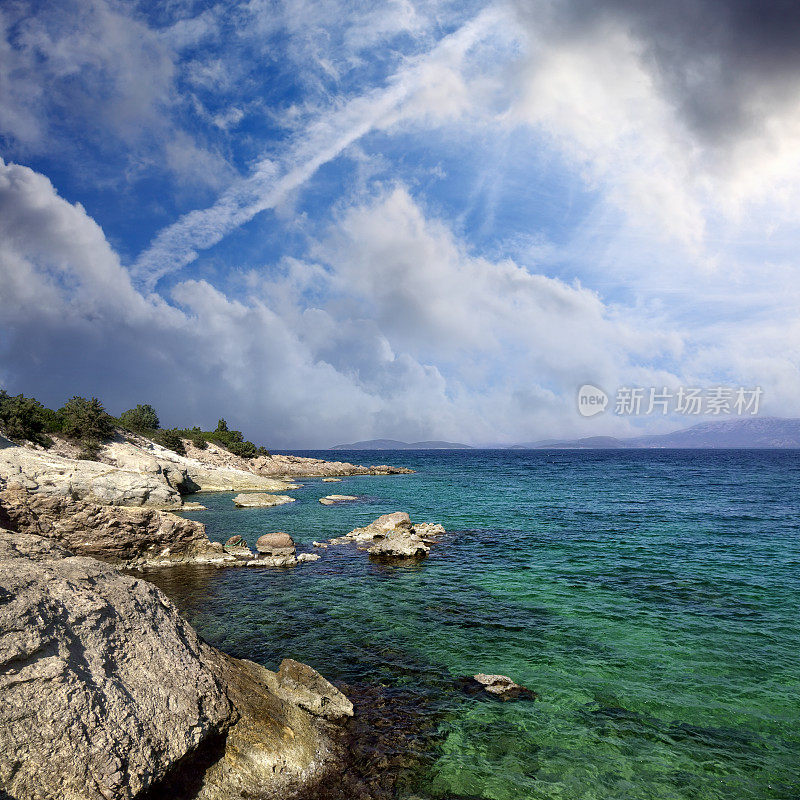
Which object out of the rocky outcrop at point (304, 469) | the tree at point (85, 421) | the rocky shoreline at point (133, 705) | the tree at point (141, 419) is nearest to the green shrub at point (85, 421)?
the tree at point (85, 421)

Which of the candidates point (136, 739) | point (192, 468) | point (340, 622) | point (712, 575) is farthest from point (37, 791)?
point (192, 468)

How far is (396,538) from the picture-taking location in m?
26.3

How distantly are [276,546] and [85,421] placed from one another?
41773 mm

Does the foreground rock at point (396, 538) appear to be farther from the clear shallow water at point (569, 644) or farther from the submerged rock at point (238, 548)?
the submerged rock at point (238, 548)

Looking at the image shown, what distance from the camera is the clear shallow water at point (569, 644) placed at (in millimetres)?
8516

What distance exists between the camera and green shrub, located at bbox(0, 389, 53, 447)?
145 ft

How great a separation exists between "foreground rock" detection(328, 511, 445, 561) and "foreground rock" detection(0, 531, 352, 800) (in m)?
15.7

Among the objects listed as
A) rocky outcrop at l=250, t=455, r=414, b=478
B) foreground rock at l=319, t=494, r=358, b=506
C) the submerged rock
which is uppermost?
the submerged rock

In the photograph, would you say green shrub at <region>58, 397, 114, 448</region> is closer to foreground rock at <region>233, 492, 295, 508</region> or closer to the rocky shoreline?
foreground rock at <region>233, 492, 295, 508</region>

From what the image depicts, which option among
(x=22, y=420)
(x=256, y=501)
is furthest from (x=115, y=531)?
(x=22, y=420)

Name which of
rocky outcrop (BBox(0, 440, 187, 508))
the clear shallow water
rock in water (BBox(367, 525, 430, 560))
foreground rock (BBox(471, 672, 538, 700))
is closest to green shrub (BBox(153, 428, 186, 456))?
rocky outcrop (BBox(0, 440, 187, 508))

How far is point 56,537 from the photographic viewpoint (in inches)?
788

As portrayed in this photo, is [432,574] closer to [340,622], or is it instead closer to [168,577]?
→ [340,622]

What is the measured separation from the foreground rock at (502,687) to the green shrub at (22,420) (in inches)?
2058
